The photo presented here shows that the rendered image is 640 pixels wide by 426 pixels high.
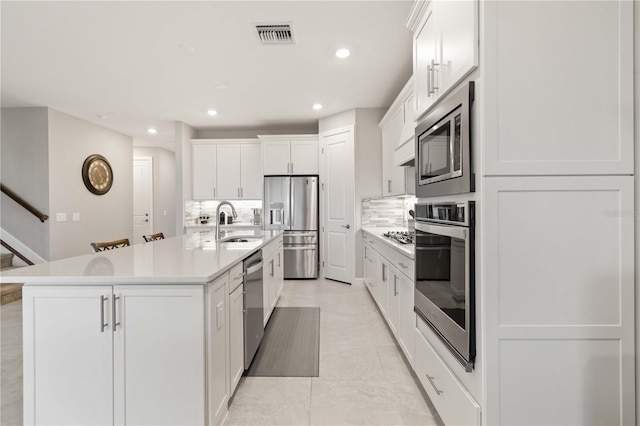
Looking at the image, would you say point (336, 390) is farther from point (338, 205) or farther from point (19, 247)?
point (19, 247)

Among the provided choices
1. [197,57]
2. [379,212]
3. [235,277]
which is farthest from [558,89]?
[379,212]

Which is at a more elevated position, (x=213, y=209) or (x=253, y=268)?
(x=213, y=209)

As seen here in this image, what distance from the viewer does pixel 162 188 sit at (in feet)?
26.9

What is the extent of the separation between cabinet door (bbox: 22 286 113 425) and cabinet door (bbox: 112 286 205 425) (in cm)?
6

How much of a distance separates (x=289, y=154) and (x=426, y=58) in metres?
4.02

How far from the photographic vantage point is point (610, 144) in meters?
1.13

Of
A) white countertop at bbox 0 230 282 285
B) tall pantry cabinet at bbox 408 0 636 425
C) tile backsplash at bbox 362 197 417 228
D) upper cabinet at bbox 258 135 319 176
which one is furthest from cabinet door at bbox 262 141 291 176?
tall pantry cabinet at bbox 408 0 636 425

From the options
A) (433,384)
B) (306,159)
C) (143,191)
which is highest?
(306,159)

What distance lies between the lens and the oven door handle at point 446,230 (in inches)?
49.8

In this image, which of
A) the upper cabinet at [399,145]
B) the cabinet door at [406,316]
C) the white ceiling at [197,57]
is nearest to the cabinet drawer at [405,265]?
the cabinet door at [406,316]

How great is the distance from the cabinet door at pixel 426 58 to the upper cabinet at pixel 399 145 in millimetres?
818

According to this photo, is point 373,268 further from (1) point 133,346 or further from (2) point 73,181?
(2) point 73,181

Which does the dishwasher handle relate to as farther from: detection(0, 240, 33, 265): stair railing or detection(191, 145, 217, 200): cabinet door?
detection(0, 240, 33, 265): stair railing

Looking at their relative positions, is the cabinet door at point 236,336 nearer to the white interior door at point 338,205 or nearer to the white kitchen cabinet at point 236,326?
the white kitchen cabinet at point 236,326
